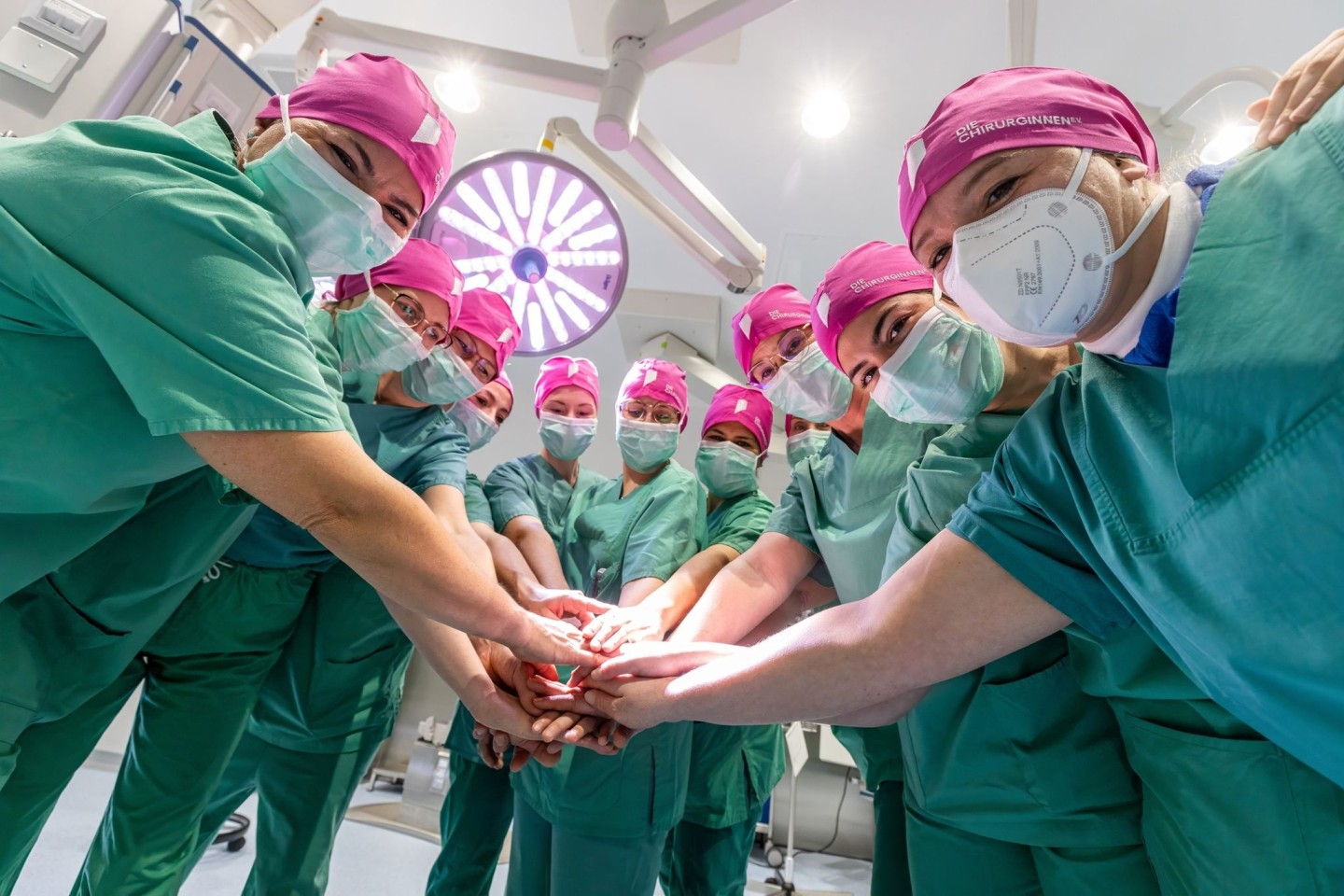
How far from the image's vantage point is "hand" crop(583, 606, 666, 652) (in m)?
1.58

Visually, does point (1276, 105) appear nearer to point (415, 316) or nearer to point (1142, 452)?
point (1142, 452)

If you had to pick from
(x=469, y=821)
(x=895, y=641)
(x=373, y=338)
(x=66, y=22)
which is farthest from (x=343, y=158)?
(x=469, y=821)

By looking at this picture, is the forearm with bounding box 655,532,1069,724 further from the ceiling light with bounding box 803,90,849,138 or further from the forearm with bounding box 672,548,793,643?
the ceiling light with bounding box 803,90,849,138

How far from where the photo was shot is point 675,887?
7.14 feet

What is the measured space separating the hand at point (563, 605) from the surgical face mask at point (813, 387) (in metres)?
0.71

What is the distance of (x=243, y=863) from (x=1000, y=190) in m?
3.31

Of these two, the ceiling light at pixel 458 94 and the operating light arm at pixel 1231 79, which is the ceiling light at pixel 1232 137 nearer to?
the operating light arm at pixel 1231 79

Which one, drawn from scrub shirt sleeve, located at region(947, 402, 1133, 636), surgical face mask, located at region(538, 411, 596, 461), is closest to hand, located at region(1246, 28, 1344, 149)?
→ scrub shirt sleeve, located at region(947, 402, 1133, 636)

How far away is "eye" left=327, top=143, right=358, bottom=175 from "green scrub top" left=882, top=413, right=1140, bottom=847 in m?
1.12

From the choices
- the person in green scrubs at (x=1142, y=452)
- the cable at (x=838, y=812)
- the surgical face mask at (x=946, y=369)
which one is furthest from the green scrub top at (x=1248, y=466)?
the cable at (x=838, y=812)

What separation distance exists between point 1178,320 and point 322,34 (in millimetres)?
2399

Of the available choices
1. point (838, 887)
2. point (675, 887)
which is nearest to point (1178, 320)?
point (675, 887)

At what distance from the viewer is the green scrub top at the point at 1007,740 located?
108 centimetres

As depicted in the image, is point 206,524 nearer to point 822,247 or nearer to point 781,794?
point 822,247
